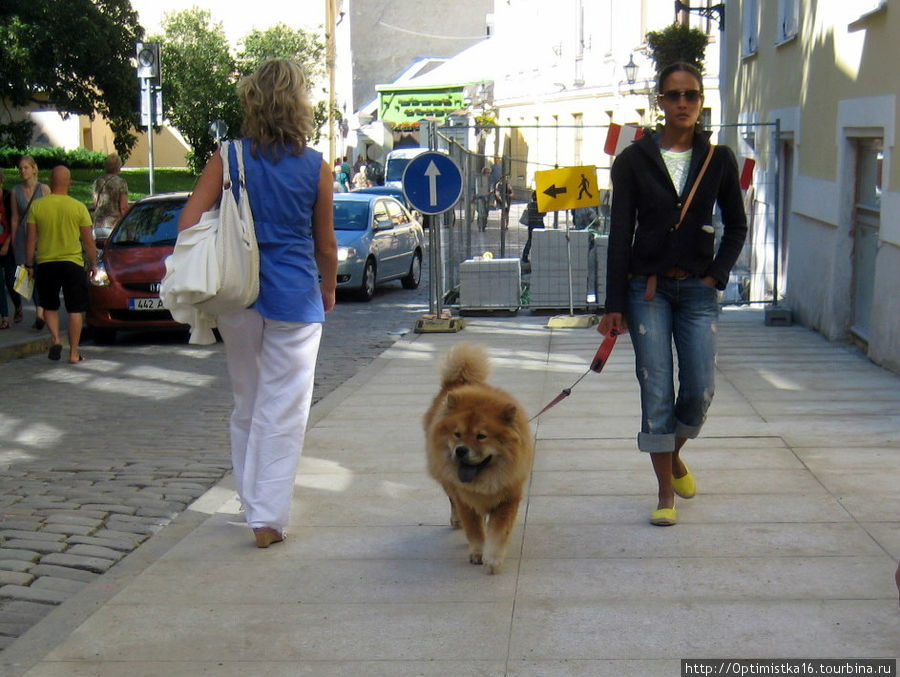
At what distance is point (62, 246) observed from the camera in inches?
503

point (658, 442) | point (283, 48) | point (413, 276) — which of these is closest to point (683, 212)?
point (658, 442)

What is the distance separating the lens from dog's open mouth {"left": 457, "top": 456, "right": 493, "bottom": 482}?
5.16m

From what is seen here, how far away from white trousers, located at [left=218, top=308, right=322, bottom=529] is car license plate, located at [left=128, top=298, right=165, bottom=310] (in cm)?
869

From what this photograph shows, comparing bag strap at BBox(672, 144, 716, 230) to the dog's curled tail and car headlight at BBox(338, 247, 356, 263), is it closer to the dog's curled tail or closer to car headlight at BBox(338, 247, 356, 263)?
the dog's curled tail

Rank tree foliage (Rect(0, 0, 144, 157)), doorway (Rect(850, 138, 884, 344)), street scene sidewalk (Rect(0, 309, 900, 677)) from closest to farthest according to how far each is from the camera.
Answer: street scene sidewalk (Rect(0, 309, 900, 677))
doorway (Rect(850, 138, 884, 344))
tree foliage (Rect(0, 0, 144, 157))

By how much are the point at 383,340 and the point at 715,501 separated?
874 centimetres

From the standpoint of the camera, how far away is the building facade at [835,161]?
35.9ft

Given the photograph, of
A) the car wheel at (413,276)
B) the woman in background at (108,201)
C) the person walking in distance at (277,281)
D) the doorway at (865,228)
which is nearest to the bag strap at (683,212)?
the person walking in distance at (277,281)

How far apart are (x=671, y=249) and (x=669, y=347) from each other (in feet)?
1.52

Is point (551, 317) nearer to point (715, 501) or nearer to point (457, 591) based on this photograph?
point (715, 501)

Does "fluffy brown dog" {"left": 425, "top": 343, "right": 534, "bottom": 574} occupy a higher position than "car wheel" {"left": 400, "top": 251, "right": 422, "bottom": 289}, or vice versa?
"fluffy brown dog" {"left": 425, "top": 343, "right": 534, "bottom": 574}

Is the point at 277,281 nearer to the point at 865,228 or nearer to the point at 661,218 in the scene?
the point at 661,218

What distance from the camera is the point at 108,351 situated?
1397 centimetres

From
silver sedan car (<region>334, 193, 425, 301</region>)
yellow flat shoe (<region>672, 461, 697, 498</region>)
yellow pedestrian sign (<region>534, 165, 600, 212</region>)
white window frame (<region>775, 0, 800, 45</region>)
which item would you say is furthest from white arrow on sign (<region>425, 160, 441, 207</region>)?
yellow flat shoe (<region>672, 461, 697, 498</region>)
